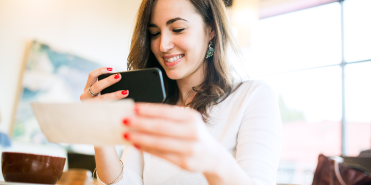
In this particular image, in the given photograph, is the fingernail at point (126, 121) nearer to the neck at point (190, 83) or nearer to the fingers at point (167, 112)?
the fingers at point (167, 112)

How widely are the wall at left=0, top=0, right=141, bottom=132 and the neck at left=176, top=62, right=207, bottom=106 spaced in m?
0.93

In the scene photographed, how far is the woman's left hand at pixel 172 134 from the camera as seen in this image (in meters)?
0.33

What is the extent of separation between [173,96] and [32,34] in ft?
5.41

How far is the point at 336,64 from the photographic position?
3117 millimetres

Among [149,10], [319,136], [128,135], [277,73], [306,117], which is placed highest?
[149,10]

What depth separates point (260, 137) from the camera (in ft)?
2.30

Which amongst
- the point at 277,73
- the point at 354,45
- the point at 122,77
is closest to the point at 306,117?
the point at 277,73

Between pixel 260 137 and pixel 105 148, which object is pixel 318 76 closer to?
pixel 260 137

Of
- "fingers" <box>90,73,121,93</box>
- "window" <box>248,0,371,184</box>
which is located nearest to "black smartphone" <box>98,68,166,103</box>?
"fingers" <box>90,73,121,93</box>

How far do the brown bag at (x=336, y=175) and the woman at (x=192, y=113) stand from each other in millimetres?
271

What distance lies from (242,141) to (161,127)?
0.45m

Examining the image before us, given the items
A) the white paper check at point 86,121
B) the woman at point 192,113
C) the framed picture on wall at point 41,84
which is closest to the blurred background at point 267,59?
the framed picture on wall at point 41,84

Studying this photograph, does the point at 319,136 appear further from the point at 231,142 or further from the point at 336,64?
the point at 231,142

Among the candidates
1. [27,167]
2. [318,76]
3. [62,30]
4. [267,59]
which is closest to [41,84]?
[62,30]
